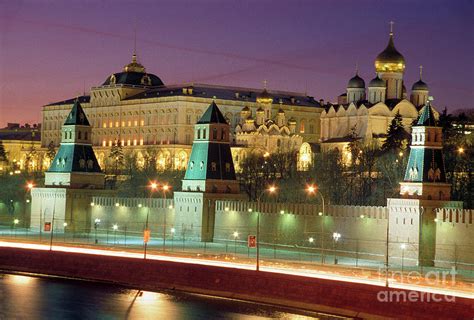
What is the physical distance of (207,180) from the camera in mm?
91812

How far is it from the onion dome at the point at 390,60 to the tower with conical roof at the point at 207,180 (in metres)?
55.1

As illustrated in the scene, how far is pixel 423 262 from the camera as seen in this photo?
72.4 meters

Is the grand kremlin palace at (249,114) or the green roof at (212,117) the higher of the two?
the grand kremlin palace at (249,114)

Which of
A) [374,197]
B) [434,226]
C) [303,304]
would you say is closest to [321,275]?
[303,304]

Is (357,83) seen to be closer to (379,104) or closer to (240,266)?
(379,104)

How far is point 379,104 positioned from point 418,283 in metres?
89.8

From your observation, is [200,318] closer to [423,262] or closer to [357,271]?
[357,271]

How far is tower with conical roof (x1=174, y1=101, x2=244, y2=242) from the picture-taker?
9100 centimetres

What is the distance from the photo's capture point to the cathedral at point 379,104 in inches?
5753

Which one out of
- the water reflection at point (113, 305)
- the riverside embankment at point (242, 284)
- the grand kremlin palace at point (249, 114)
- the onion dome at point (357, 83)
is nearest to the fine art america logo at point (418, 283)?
the riverside embankment at point (242, 284)

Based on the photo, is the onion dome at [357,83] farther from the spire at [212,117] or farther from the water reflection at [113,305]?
the water reflection at [113,305]

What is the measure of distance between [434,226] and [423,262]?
93.8 inches

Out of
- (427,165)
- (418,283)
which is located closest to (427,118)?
(427,165)

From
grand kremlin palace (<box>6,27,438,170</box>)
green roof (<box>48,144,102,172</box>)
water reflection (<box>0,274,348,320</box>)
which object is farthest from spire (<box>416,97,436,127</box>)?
grand kremlin palace (<box>6,27,438,170</box>)
